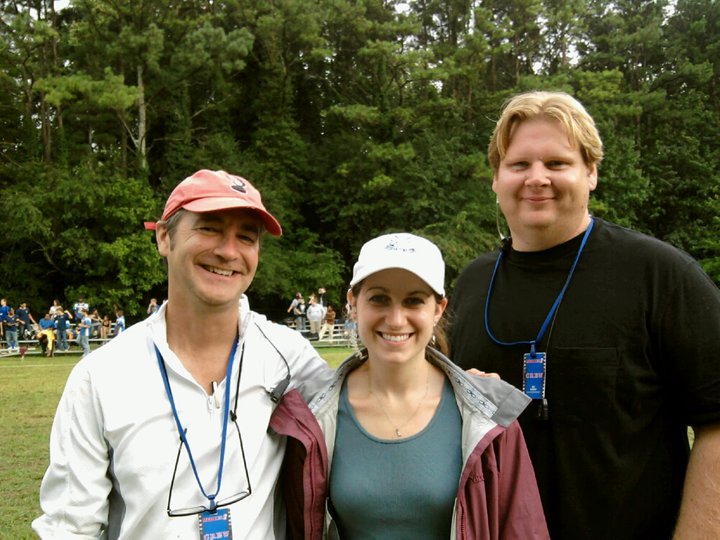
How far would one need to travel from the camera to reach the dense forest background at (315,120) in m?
29.3

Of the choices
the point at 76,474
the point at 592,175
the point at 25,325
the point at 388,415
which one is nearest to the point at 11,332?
the point at 25,325

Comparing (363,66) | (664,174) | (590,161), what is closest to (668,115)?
(664,174)

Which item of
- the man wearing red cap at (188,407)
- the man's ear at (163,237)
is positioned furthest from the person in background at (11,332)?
the man wearing red cap at (188,407)

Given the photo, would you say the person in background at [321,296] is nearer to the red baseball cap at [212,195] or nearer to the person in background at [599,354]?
the red baseball cap at [212,195]

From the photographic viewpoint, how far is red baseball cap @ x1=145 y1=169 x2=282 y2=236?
245cm

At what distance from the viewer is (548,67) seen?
3975cm

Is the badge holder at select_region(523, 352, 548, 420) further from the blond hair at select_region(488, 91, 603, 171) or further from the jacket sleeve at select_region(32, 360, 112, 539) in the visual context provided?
the jacket sleeve at select_region(32, 360, 112, 539)

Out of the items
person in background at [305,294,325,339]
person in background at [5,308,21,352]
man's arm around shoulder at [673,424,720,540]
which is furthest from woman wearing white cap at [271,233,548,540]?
person in background at [5,308,21,352]

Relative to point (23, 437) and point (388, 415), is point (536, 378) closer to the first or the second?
point (388, 415)

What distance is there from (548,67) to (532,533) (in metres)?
41.2

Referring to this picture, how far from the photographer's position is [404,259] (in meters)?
2.38

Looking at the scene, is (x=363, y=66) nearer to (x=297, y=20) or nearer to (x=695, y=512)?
(x=297, y=20)

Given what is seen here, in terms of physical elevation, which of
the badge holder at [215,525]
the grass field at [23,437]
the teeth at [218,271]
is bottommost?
the grass field at [23,437]

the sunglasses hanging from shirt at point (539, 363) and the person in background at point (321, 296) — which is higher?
the sunglasses hanging from shirt at point (539, 363)
